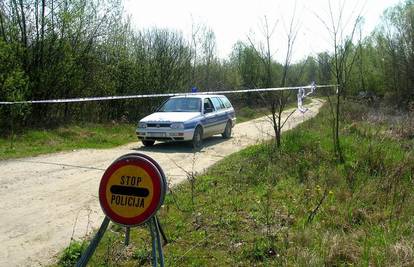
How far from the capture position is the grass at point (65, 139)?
38.3 ft

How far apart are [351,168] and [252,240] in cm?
386

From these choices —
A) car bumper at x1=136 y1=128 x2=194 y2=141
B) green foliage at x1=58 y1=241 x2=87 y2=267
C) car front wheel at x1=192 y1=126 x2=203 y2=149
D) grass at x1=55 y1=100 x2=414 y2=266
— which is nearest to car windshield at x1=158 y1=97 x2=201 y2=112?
car front wheel at x1=192 y1=126 x2=203 y2=149

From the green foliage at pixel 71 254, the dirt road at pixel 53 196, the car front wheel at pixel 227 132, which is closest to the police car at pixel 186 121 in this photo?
the car front wheel at pixel 227 132

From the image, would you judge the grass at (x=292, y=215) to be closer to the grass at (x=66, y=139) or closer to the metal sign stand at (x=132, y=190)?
the metal sign stand at (x=132, y=190)

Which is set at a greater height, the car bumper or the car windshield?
the car windshield

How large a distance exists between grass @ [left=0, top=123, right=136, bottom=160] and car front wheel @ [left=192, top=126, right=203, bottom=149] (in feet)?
8.68

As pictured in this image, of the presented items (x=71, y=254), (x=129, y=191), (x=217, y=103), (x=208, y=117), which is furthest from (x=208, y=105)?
(x=129, y=191)

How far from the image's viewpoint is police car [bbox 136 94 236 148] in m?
12.5

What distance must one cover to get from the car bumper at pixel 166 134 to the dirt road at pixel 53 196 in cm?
35

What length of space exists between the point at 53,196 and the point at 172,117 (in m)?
6.10

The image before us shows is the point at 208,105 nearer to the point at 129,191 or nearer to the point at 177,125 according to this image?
the point at 177,125

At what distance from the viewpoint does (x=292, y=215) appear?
5.76 metres

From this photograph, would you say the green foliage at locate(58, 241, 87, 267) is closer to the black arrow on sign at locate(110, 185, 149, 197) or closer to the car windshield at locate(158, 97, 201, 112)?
the black arrow on sign at locate(110, 185, 149, 197)

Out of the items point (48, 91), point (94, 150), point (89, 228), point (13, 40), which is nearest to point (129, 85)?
point (48, 91)
